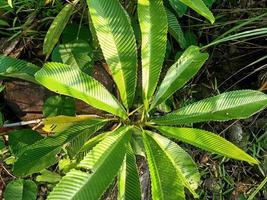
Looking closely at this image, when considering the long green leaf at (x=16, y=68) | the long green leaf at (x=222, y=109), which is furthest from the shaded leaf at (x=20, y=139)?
the long green leaf at (x=222, y=109)

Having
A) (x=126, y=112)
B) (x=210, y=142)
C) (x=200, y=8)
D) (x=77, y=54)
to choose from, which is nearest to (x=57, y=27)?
(x=77, y=54)

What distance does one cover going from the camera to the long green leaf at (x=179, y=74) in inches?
52.2

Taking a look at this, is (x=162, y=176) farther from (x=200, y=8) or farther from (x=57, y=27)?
(x=57, y=27)

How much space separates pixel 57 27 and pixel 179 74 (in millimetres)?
422

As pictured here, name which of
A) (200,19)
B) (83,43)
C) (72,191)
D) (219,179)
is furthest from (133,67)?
(219,179)

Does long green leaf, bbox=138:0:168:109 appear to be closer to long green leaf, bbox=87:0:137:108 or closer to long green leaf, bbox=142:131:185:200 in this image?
long green leaf, bbox=87:0:137:108

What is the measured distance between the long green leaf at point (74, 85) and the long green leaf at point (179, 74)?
0.13 meters

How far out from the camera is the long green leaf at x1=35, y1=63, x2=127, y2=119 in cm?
120

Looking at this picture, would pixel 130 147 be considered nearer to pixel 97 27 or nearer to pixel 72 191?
pixel 72 191

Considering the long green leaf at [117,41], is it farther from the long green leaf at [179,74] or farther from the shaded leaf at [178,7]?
the shaded leaf at [178,7]

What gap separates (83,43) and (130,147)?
406 millimetres

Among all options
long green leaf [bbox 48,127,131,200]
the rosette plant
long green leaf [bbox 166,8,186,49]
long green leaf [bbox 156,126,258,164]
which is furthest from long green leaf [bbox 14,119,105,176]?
long green leaf [bbox 166,8,186,49]

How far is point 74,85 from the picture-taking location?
123 centimetres

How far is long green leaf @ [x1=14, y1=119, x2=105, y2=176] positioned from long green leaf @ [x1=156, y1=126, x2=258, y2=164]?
0.25 metres
